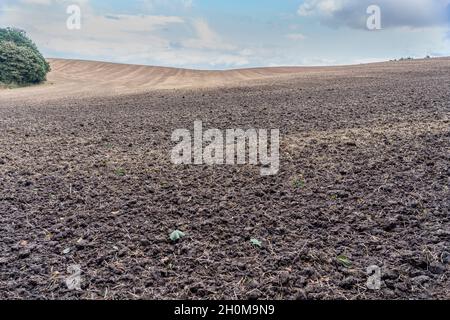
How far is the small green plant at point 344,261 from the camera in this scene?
4012 millimetres

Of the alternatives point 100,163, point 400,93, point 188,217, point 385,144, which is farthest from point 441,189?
point 400,93

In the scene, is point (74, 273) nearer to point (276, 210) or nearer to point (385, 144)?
point (276, 210)

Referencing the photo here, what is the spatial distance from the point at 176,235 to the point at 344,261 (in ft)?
6.37

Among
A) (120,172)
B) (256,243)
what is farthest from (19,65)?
(256,243)

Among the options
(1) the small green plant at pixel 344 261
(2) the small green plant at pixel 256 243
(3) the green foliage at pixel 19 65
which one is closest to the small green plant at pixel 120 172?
(2) the small green plant at pixel 256 243

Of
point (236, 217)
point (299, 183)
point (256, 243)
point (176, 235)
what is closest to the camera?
point (256, 243)

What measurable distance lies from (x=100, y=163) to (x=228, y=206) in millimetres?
3469

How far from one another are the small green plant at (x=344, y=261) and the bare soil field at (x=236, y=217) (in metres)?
0.05

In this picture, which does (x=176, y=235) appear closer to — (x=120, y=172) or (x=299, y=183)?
(x=299, y=183)

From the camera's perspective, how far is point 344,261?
407 centimetres

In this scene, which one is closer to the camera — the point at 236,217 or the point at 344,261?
the point at 344,261

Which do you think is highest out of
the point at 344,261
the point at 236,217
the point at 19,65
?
the point at 19,65


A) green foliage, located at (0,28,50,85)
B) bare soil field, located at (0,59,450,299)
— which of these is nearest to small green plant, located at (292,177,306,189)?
bare soil field, located at (0,59,450,299)

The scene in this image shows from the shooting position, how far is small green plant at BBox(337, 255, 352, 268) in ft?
13.2
